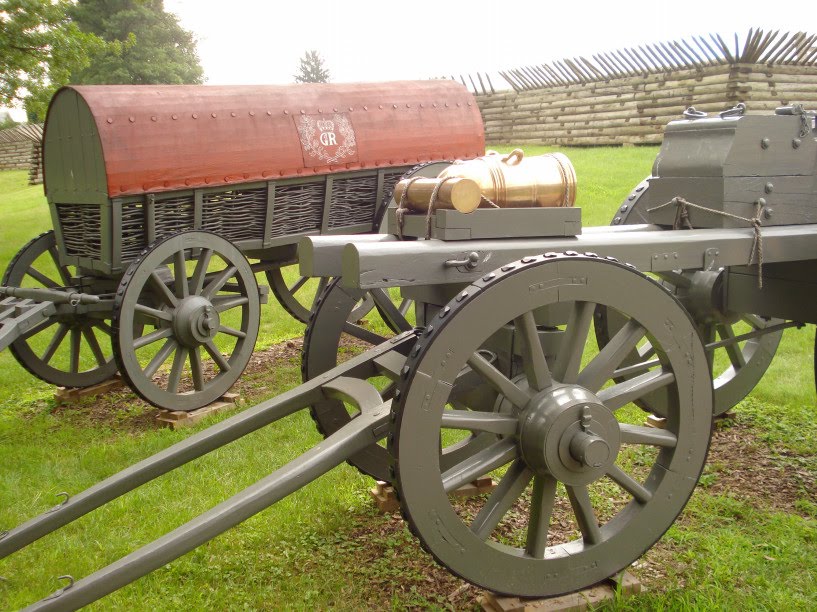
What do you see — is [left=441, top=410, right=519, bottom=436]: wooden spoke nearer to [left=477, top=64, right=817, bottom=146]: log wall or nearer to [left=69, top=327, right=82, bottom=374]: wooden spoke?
[left=69, top=327, right=82, bottom=374]: wooden spoke

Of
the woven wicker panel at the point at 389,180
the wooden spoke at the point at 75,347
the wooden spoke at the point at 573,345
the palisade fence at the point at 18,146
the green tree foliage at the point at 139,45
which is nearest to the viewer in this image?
the wooden spoke at the point at 573,345

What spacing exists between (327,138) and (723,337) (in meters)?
3.41

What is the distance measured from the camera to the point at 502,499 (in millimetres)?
2742

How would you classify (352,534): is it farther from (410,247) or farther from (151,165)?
(151,165)

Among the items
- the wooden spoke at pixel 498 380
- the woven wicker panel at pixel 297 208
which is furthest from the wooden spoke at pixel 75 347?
the wooden spoke at pixel 498 380

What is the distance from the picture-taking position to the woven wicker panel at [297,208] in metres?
6.51

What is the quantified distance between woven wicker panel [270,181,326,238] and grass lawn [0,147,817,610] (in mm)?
1739

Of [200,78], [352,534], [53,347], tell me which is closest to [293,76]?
[200,78]

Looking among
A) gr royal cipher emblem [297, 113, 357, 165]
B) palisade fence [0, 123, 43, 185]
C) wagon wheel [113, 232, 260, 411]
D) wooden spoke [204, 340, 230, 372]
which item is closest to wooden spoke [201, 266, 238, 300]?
wagon wheel [113, 232, 260, 411]

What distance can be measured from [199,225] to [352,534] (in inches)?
122

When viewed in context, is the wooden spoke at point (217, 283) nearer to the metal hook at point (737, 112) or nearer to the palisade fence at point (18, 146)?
the metal hook at point (737, 112)

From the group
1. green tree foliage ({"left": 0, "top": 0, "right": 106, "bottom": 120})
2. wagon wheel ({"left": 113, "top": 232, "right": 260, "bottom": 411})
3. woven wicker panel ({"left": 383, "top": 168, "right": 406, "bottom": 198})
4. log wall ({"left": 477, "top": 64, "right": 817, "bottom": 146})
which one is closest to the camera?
wagon wheel ({"left": 113, "top": 232, "right": 260, "bottom": 411})

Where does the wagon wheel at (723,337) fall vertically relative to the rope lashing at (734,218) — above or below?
below

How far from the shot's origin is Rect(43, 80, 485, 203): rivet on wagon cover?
560 centimetres
